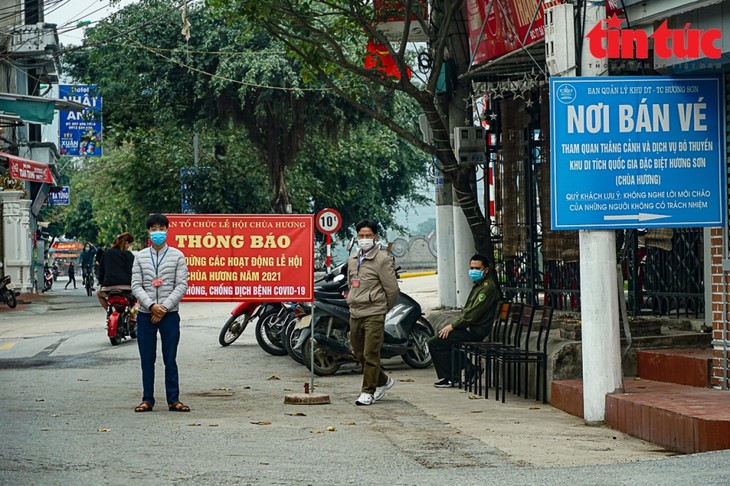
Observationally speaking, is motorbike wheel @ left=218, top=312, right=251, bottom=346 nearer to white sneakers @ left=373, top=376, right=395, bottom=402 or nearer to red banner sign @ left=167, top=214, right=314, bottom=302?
red banner sign @ left=167, top=214, right=314, bottom=302

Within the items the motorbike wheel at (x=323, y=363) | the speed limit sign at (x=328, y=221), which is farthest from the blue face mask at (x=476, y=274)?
the speed limit sign at (x=328, y=221)

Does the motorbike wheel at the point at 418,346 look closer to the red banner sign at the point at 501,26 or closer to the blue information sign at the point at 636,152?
the red banner sign at the point at 501,26

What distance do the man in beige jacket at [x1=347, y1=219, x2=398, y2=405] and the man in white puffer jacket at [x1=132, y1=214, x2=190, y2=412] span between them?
181 cm

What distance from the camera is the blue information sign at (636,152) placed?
1107cm

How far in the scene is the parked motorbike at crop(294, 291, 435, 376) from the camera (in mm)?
15828

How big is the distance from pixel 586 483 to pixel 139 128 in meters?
32.8

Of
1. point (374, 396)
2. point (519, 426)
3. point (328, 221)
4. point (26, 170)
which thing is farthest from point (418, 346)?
point (26, 170)

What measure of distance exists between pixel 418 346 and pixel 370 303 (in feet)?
14.2

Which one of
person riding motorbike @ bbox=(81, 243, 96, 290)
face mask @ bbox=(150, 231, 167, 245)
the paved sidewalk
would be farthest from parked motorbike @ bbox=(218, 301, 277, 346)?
person riding motorbike @ bbox=(81, 243, 96, 290)

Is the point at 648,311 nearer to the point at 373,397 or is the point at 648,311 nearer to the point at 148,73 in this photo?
the point at 373,397

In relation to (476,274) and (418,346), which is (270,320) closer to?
(418,346)

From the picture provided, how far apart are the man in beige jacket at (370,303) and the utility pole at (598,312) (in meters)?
2.32

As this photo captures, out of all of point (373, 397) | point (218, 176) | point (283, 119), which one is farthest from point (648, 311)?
point (218, 176)

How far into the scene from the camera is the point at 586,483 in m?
7.68
